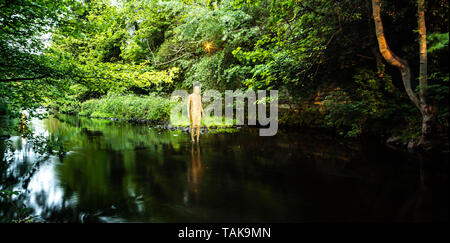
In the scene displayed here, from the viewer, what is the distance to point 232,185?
4.27 meters

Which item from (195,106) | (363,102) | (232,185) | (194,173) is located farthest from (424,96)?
(195,106)

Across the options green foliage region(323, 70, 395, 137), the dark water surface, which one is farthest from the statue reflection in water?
green foliage region(323, 70, 395, 137)

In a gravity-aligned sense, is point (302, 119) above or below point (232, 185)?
above

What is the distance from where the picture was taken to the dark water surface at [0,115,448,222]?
10.3 feet

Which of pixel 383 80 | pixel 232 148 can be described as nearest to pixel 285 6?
pixel 383 80

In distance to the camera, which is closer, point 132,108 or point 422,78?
point 422,78

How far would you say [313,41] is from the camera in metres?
8.59

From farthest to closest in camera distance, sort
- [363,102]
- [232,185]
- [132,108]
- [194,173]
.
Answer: [132,108]
[363,102]
[194,173]
[232,185]

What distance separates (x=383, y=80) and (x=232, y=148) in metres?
6.17

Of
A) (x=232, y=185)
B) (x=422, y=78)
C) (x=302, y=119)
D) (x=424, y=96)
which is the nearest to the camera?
(x=232, y=185)

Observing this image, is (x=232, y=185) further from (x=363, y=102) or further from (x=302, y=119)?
(x=302, y=119)

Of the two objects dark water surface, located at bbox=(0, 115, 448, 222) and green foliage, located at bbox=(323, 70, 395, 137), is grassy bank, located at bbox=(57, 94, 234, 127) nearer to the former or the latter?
green foliage, located at bbox=(323, 70, 395, 137)
